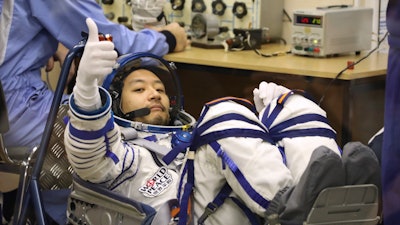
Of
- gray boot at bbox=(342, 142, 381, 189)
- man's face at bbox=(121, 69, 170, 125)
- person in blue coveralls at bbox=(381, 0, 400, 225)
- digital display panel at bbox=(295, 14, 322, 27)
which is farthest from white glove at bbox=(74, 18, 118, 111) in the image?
digital display panel at bbox=(295, 14, 322, 27)

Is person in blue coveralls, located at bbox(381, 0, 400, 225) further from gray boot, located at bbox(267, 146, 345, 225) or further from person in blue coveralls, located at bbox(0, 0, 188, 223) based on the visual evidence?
person in blue coveralls, located at bbox(0, 0, 188, 223)

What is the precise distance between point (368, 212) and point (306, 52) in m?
1.33

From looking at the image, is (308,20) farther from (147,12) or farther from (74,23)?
(74,23)

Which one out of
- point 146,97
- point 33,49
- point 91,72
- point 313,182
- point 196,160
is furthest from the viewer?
point 33,49

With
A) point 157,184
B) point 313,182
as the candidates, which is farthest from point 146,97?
point 313,182

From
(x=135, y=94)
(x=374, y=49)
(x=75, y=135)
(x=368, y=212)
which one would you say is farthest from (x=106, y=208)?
(x=374, y=49)

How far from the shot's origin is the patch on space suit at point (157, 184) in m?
2.19

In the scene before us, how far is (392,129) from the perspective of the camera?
4.96 ft

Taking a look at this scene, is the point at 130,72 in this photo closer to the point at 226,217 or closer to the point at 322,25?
the point at 226,217

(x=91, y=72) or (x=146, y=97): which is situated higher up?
(x=91, y=72)

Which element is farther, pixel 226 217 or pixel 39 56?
pixel 39 56

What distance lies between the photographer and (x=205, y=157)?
2.11m

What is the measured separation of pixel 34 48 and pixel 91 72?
915mm

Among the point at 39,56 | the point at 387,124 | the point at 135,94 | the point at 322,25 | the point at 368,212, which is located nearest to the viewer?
the point at 387,124
